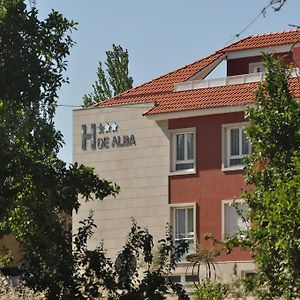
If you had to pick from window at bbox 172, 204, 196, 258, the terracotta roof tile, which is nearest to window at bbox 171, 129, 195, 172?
window at bbox 172, 204, 196, 258

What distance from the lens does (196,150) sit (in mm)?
50062

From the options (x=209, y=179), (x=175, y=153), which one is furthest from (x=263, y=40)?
(x=209, y=179)

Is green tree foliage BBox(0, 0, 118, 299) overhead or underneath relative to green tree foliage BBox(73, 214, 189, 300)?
overhead

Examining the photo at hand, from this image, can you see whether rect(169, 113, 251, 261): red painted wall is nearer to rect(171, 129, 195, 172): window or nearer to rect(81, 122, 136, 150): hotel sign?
rect(171, 129, 195, 172): window

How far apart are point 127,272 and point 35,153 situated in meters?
2.81

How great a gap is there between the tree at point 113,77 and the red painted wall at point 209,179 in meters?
18.9

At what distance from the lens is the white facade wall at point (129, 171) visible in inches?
2018

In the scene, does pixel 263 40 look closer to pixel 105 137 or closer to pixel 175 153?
pixel 175 153

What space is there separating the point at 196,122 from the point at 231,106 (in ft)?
6.49

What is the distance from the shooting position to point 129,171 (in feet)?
171

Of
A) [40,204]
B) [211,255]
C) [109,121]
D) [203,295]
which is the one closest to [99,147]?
[109,121]

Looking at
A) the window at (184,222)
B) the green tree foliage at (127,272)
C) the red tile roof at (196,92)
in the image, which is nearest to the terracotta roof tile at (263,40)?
the red tile roof at (196,92)

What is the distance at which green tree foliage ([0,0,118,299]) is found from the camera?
2447cm

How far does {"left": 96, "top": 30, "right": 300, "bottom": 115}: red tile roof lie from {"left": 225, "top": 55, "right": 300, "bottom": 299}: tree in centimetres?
2286
